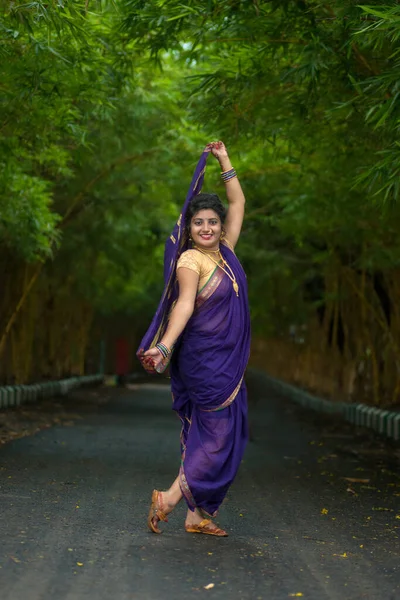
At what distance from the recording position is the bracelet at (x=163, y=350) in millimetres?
6301

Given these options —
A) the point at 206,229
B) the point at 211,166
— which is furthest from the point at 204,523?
the point at 211,166

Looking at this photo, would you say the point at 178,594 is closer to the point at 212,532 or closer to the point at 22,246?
the point at 212,532

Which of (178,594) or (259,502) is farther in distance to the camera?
(259,502)

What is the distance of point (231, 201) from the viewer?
7090 mm

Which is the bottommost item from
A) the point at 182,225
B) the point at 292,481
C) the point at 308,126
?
the point at 292,481

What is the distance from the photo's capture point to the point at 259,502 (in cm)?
830

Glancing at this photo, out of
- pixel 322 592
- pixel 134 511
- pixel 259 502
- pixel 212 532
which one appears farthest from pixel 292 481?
pixel 322 592

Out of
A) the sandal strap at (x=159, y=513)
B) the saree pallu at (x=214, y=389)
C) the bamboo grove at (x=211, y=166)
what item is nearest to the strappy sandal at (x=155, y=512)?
the sandal strap at (x=159, y=513)

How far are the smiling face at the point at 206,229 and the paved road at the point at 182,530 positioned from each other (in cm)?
178

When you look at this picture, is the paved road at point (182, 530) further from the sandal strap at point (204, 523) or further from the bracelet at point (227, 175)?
the bracelet at point (227, 175)

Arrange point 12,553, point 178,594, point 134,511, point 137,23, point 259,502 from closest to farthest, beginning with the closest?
point 178,594, point 12,553, point 134,511, point 259,502, point 137,23

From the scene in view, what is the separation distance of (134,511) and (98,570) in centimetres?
217

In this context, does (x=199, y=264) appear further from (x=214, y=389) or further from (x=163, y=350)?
(x=214, y=389)

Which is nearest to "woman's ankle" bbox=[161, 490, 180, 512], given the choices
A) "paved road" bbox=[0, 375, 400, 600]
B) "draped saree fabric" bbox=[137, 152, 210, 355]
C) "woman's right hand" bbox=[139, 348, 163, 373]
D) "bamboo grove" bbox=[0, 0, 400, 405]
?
"paved road" bbox=[0, 375, 400, 600]
